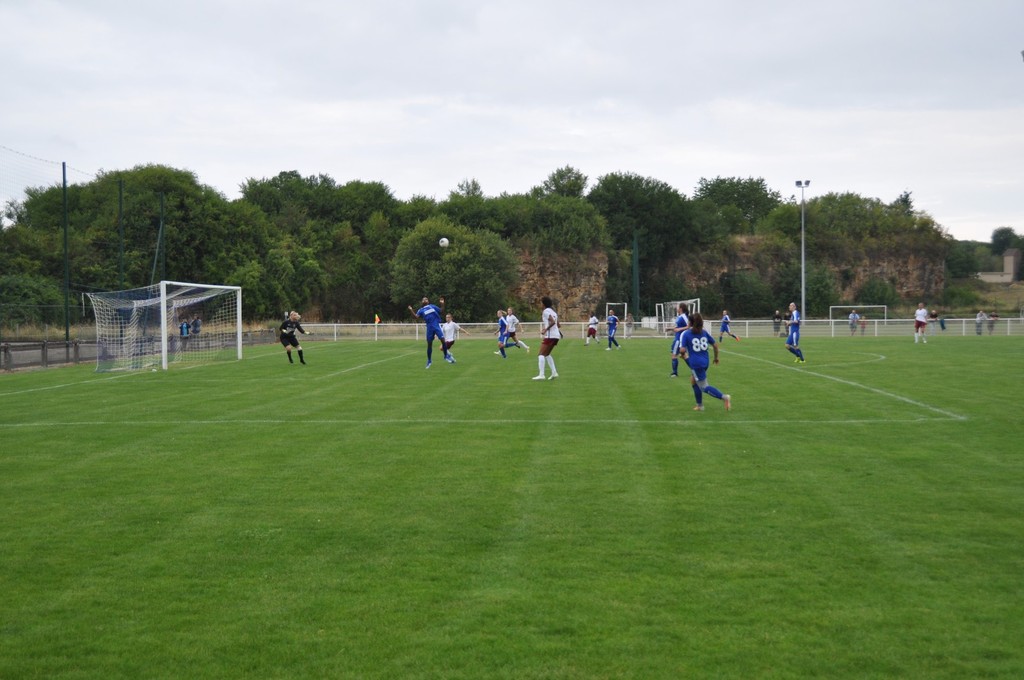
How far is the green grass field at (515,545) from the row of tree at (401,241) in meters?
26.0

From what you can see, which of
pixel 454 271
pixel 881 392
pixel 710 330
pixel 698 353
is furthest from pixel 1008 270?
pixel 698 353

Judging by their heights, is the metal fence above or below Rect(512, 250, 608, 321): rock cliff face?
below

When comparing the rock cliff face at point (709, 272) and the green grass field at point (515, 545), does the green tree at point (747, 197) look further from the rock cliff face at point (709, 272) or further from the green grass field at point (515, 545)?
the green grass field at point (515, 545)

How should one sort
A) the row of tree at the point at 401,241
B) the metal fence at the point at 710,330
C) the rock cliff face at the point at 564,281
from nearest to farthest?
the row of tree at the point at 401,241 < the metal fence at the point at 710,330 < the rock cliff face at the point at 564,281

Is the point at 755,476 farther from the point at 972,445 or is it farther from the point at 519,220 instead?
the point at 519,220

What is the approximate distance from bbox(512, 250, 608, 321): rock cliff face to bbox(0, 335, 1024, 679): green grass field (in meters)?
68.6

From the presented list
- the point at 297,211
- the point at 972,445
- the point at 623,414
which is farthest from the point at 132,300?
the point at 297,211

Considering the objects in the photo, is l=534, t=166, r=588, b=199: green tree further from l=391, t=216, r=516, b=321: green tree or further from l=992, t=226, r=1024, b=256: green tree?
l=992, t=226, r=1024, b=256: green tree

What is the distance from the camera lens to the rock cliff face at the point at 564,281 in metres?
82.7

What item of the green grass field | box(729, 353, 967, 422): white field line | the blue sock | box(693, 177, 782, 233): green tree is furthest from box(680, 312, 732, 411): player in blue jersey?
box(693, 177, 782, 233): green tree

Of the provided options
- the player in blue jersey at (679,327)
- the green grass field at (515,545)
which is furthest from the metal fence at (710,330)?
the green grass field at (515,545)

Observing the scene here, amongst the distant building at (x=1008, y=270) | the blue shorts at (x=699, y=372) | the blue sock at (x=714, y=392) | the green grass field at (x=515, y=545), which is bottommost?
the green grass field at (x=515, y=545)

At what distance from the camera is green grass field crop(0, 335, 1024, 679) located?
15.1ft

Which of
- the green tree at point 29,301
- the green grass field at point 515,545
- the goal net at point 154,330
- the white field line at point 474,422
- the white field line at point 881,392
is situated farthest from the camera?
the green tree at point 29,301
